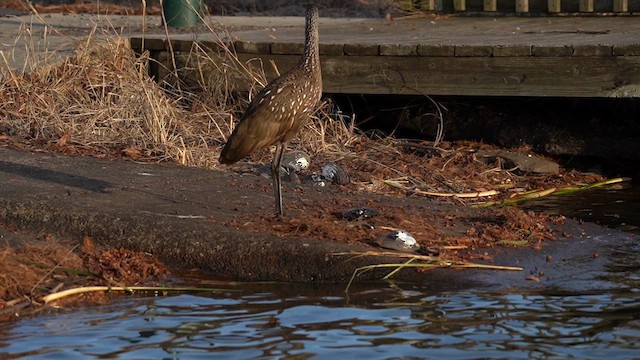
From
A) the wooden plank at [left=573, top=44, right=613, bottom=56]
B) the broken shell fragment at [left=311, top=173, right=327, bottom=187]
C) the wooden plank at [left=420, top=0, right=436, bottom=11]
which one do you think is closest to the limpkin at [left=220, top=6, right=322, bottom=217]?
the broken shell fragment at [left=311, top=173, right=327, bottom=187]

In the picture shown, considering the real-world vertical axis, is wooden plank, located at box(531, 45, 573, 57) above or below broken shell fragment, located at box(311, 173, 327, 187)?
above

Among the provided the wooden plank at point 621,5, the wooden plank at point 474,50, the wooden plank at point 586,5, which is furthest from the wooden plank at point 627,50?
the wooden plank at point 586,5

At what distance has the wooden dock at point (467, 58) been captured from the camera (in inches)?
415

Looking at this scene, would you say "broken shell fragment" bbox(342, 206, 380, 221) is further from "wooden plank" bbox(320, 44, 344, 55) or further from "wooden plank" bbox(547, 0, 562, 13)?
"wooden plank" bbox(547, 0, 562, 13)

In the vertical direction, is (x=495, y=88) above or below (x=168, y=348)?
above

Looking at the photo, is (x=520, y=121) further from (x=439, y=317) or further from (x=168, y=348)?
(x=168, y=348)

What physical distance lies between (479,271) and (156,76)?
5.27 m

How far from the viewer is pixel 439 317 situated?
6578 millimetres

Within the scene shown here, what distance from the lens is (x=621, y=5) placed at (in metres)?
13.2

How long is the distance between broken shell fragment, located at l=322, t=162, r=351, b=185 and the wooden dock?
1421 mm

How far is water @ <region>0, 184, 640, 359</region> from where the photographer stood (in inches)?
236

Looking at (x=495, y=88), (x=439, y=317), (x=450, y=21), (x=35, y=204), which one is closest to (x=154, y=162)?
(x=35, y=204)

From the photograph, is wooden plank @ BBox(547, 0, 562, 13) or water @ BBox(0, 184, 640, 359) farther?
wooden plank @ BBox(547, 0, 562, 13)

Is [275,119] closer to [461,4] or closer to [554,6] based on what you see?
[554,6]
